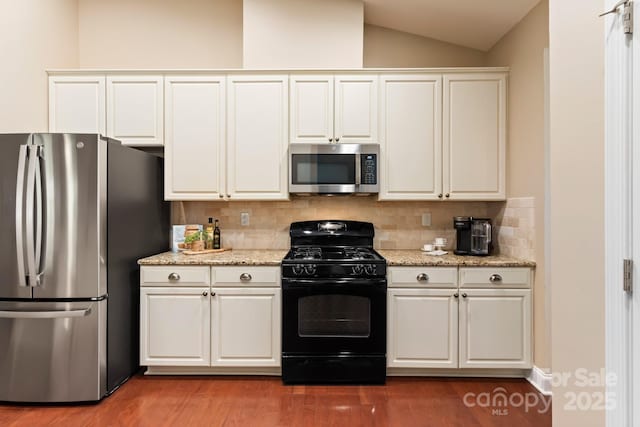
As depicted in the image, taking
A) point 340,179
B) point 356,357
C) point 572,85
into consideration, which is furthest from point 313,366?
point 572,85

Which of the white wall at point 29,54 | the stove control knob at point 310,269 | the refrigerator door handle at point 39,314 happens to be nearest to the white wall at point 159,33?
the white wall at point 29,54

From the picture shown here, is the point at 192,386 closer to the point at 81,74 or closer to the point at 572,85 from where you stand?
the point at 81,74

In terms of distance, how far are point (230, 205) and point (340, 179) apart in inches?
42.1

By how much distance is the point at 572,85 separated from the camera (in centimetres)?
148

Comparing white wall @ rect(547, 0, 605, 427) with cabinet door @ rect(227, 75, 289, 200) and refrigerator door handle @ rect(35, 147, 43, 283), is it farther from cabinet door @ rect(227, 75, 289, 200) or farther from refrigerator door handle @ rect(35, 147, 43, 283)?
refrigerator door handle @ rect(35, 147, 43, 283)

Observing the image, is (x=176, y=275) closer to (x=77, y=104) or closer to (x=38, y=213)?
(x=38, y=213)

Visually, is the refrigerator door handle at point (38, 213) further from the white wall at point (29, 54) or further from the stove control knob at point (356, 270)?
the stove control knob at point (356, 270)

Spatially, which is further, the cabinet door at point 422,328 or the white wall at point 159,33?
the white wall at point 159,33

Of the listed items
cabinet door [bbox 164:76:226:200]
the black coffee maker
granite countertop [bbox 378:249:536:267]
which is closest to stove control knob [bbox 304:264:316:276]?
granite countertop [bbox 378:249:536:267]

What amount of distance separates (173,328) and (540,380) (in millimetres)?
2604

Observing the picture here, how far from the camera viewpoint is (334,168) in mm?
3025

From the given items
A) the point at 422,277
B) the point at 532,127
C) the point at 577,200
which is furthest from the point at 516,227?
the point at 577,200

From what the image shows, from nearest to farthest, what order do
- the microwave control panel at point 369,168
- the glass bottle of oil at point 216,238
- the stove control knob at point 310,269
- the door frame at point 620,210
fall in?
the door frame at point 620,210
the stove control knob at point 310,269
the microwave control panel at point 369,168
the glass bottle of oil at point 216,238

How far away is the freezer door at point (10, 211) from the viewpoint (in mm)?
2383
